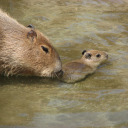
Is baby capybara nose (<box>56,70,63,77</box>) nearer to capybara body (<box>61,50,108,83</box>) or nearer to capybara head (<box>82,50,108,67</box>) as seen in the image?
capybara body (<box>61,50,108,83</box>)

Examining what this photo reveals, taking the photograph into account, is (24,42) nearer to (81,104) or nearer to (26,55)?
(26,55)

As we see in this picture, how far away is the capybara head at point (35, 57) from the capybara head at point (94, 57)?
4.38 feet

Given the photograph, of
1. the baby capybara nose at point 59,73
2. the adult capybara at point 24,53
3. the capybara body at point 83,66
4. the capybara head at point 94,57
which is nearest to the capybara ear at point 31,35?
the adult capybara at point 24,53

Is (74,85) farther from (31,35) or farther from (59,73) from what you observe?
(31,35)

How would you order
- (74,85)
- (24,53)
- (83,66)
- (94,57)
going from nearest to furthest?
(24,53), (74,85), (83,66), (94,57)

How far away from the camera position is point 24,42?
5312 millimetres

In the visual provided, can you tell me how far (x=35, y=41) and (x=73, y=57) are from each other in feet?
4.97

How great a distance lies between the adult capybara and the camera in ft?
17.1

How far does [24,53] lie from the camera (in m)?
5.25

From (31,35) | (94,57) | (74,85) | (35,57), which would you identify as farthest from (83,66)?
(31,35)

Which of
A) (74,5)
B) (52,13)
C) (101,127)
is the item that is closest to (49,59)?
(101,127)

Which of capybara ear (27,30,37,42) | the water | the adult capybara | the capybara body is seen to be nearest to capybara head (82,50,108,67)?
the capybara body

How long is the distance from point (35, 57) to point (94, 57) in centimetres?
200

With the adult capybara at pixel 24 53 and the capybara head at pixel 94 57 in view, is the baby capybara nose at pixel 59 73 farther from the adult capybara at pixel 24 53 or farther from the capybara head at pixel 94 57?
the capybara head at pixel 94 57
